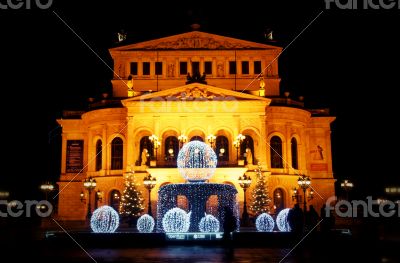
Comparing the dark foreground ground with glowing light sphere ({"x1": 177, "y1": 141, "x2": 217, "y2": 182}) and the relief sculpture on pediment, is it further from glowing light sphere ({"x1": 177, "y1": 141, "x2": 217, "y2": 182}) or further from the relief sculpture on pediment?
the relief sculpture on pediment

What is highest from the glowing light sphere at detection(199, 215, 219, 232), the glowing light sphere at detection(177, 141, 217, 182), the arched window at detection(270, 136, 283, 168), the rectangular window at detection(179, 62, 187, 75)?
the rectangular window at detection(179, 62, 187, 75)

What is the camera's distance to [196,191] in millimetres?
25984

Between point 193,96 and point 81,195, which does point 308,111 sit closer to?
point 193,96

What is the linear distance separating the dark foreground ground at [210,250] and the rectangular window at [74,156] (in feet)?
104

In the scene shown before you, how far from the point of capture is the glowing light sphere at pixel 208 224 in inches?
1010

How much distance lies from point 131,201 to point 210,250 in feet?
79.1

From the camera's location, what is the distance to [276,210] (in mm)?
50219

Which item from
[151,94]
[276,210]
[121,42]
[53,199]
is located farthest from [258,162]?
[53,199]

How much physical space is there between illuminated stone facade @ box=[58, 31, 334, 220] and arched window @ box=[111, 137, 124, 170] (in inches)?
3.8

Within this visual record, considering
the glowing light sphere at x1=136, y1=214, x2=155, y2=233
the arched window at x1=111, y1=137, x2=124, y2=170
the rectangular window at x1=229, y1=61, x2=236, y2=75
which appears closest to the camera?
the glowing light sphere at x1=136, y1=214, x2=155, y2=233

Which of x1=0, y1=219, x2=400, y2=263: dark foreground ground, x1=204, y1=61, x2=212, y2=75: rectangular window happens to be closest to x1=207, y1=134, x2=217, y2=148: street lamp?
x1=204, y1=61, x2=212, y2=75: rectangular window

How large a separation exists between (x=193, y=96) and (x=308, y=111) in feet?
44.5

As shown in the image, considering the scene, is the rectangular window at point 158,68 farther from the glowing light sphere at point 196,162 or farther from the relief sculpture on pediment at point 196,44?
the glowing light sphere at point 196,162

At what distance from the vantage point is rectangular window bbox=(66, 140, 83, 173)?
54250mm
